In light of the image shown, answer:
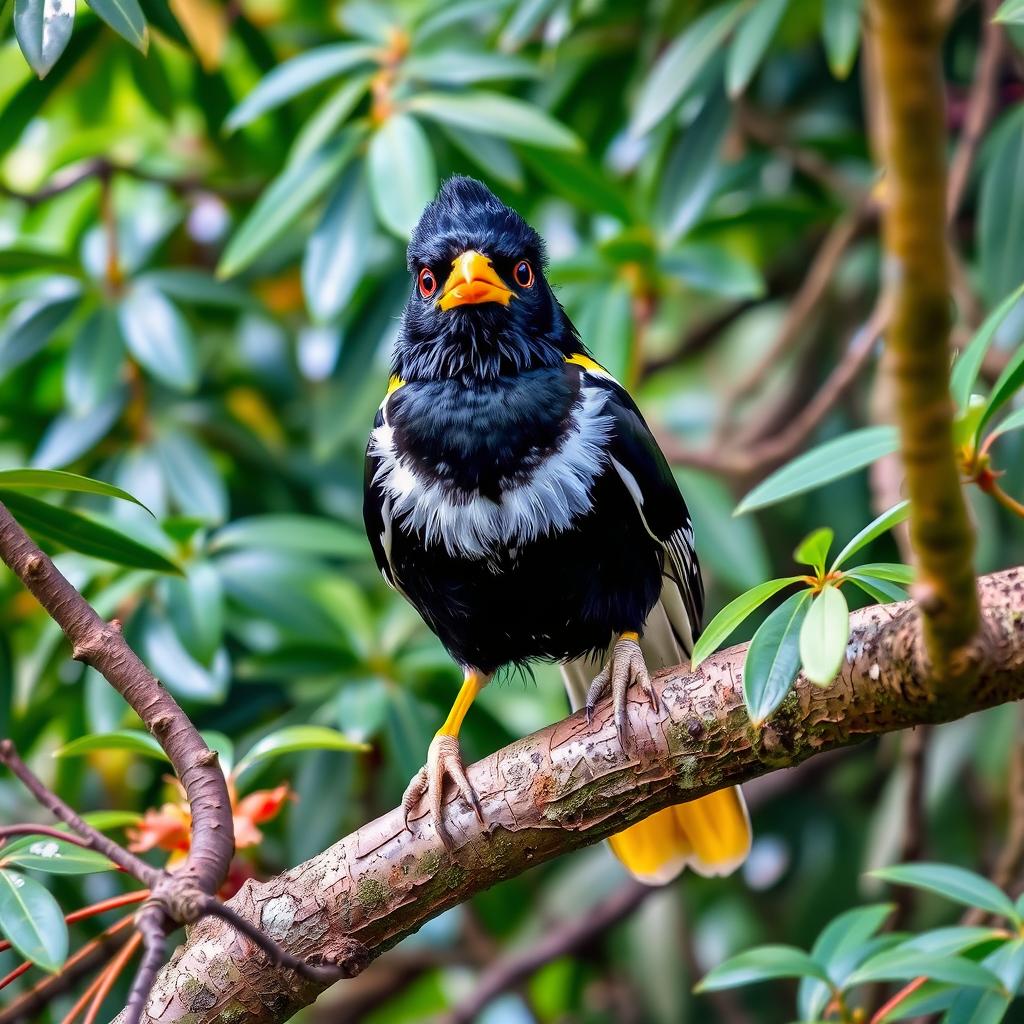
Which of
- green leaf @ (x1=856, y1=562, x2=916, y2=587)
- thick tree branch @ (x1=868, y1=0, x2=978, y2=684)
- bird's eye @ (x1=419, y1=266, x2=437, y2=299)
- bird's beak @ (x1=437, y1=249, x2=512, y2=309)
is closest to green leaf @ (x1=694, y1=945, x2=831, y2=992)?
green leaf @ (x1=856, y1=562, x2=916, y2=587)

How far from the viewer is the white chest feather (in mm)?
2312

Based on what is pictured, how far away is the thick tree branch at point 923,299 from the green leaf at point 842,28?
1.87 m

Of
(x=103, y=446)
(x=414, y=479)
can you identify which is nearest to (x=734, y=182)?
(x=414, y=479)

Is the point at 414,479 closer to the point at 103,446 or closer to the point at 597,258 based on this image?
the point at 597,258

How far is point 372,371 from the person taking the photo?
11.7 ft

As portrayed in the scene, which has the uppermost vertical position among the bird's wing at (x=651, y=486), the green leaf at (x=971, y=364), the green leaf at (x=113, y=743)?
the bird's wing at (x=651, y=486)

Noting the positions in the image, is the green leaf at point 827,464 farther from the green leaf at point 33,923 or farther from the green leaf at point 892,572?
the green leaf at point 33,923

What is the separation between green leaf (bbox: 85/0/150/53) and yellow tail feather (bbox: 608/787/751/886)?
171 centimetres

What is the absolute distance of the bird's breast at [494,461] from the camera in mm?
2320

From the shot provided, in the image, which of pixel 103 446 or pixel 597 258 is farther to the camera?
pixel 103 446

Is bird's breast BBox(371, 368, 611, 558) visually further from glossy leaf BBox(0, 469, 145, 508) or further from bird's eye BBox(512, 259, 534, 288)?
glossy leaf BBox(0, 469, 145, 508)

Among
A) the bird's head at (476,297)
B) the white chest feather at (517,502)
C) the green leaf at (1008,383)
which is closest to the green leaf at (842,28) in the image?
the bird's head at (476,297)

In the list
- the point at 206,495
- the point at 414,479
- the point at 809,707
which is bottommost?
the point at 809,707

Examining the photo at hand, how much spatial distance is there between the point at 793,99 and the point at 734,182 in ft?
2.63
